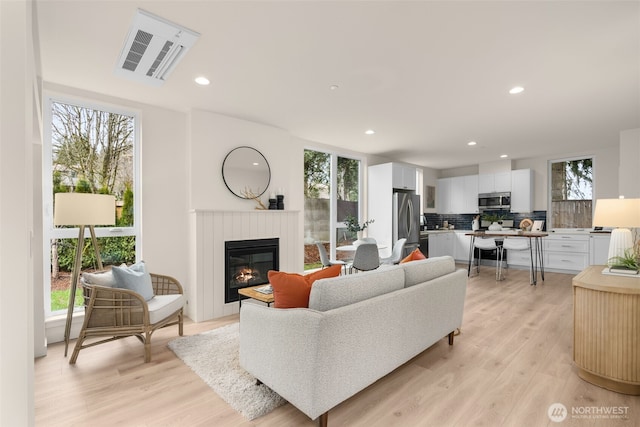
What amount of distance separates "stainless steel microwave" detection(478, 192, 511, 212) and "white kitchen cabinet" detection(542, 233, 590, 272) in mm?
1072

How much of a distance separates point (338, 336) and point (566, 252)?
21.5 feet

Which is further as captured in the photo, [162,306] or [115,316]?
[162,306]

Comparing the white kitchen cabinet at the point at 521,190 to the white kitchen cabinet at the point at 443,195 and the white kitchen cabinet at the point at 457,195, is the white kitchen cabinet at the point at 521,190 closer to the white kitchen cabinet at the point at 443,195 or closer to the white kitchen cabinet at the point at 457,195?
the white kitchen cabinet at the point at 457,195

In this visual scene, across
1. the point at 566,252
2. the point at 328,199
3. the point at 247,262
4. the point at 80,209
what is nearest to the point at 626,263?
the point at 247,262

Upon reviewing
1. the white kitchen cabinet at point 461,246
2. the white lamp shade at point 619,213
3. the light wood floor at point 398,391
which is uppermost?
the white lamp shade at point 619,213

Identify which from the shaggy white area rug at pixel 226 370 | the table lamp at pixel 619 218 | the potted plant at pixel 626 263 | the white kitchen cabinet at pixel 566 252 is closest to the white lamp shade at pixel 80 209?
the shaggy white area rug at pixel 226 370

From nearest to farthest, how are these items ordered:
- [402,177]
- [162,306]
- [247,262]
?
[162,306] → [247,262] → [402,177]

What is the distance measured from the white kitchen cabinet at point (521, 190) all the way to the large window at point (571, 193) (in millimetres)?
494

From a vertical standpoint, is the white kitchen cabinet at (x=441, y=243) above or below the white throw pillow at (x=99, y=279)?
below

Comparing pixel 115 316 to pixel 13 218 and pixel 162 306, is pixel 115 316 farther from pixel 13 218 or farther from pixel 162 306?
pixel 13 218

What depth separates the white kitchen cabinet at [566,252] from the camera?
5.89 metres

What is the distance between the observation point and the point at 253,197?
4238 millimetres

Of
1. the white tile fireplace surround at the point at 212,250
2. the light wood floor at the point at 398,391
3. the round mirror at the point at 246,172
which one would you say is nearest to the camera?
the light wood floor at the point at 398,391

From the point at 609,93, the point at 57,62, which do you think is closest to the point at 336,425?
the point at 57,62
